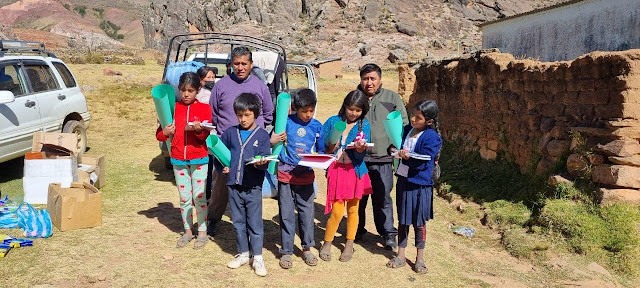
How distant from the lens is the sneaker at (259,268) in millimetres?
4062

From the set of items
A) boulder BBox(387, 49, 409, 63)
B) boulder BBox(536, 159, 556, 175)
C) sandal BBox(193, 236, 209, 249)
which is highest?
boulder BBox(387, 49, 409, 63)

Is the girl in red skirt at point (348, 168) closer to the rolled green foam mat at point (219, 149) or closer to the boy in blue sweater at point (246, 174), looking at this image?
the boy in blue sweater at point (246, 174)

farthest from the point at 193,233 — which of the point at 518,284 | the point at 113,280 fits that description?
the point at 518,284

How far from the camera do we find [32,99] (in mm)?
6930

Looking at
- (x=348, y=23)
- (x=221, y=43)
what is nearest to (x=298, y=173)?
(x=221, y=43)

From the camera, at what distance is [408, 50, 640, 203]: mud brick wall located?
5000mm

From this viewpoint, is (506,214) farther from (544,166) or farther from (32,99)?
(32,99)

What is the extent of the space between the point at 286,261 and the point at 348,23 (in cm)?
4804

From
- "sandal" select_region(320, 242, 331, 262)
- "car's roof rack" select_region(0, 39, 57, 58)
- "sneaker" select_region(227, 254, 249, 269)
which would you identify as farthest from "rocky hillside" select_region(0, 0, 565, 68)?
"sneaker" select_region(227, 254, 249, 269)

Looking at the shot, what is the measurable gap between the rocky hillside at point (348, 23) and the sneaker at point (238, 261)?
34.6m

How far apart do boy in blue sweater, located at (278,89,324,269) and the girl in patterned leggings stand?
30.0 inches

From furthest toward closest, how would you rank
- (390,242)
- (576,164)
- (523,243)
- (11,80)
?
(11,80), (576,164), (523,243), (390,242)

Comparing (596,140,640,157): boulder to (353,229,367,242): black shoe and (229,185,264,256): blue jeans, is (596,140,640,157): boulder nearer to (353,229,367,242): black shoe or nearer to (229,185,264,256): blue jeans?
(353,229,367,242): black shoe

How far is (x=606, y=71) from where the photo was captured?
5234 mm
